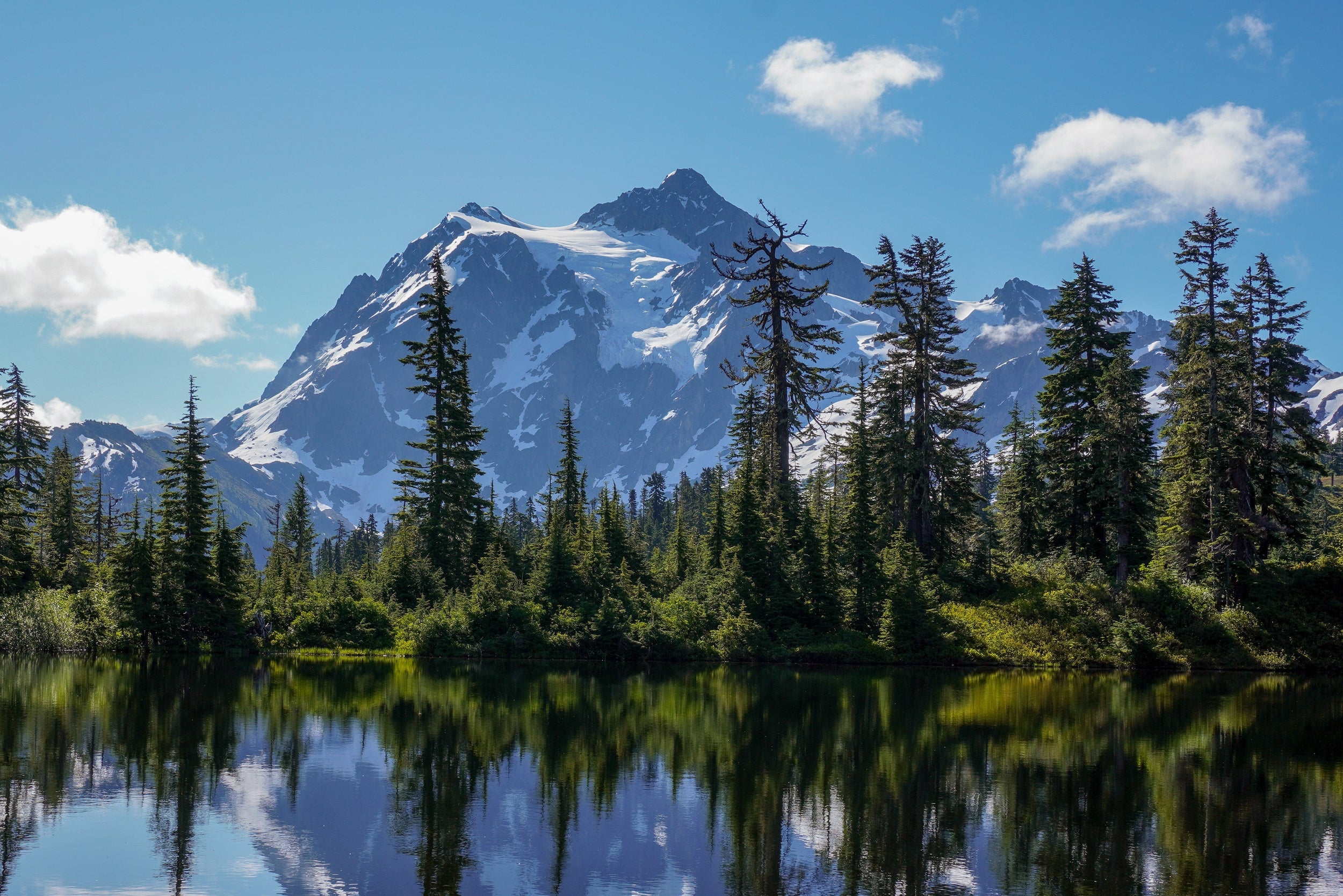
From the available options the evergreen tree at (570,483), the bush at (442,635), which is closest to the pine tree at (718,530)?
the evergreen tree at (570,483)

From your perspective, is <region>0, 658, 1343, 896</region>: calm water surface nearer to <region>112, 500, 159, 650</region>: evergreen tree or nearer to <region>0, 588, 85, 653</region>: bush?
<region>112, 500, 159, 650</region>: evergreen tree

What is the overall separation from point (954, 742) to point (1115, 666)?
22.0 meters

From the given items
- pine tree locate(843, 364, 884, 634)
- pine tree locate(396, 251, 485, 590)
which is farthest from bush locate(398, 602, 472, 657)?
pine tree locate(843, 364, 884, 634)

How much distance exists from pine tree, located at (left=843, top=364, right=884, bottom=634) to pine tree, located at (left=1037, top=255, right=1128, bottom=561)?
855 centimetres

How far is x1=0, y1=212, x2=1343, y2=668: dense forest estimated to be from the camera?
132 feet

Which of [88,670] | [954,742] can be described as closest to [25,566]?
[88,670]

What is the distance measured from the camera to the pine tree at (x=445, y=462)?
51281mm

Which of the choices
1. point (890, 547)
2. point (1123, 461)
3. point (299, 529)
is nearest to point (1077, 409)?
point (1123, 461)

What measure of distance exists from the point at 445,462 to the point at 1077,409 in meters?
31.7

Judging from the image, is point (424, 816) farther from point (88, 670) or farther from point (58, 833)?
point (88, 670)

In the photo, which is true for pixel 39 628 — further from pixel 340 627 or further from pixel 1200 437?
pixel 1200 437

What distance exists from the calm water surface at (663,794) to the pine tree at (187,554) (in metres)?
17.5

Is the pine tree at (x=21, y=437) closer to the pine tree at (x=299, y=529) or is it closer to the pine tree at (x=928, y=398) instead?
the pine tree at (x=299, y=529)

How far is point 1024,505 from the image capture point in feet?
163
